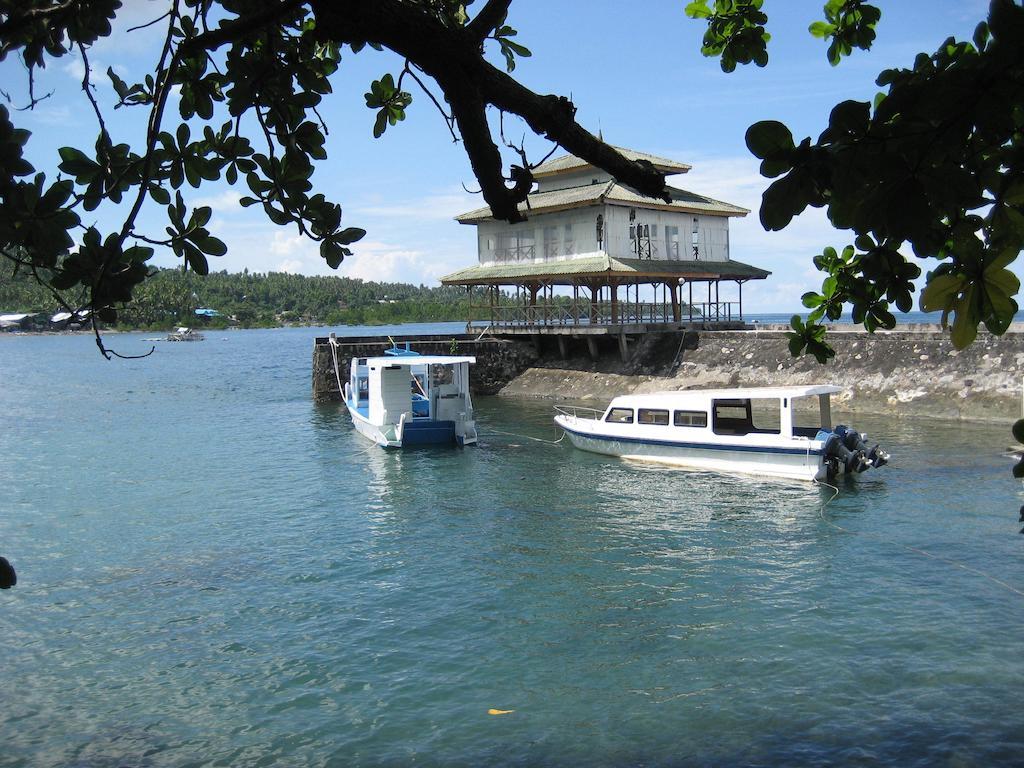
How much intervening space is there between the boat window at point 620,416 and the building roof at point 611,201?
1398 cm

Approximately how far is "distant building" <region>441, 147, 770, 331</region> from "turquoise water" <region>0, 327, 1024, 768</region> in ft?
57.4

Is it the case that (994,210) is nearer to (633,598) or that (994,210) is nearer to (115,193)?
(115,193)

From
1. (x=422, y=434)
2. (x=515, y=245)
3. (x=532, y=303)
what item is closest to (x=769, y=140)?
(x=422, y=434)

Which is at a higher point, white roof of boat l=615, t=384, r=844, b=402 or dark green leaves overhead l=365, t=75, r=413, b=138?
dark green leaves overhead l=365, t=75, r=413, b=138

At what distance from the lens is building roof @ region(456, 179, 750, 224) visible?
3762 cm

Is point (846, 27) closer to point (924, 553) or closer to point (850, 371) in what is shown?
point (924, 553)

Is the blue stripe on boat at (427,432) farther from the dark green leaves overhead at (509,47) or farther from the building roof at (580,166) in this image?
the dark green leaves overhead at (509,47)

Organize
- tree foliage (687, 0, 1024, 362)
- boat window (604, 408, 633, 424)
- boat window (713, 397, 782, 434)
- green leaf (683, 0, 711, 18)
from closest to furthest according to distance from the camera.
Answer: tree foliage (687, 0, 1024, 362)
green leaf (683, 0, 711, 18)
boat window (713, 397, 782, 434)
boat window (604, 408, 633, 424)

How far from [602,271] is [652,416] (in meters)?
13.6

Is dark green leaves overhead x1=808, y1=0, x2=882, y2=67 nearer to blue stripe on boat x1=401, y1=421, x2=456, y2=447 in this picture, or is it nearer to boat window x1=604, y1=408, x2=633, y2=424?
boat window x1=604, y1=408, x2=633, y2=424

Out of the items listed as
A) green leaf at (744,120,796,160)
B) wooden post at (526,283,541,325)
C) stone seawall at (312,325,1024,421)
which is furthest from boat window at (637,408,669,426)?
green leaf at (744,120,796,160)

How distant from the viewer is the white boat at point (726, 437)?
2017cm

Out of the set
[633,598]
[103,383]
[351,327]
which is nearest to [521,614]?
[633,598]

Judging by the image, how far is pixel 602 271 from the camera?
36.3m
